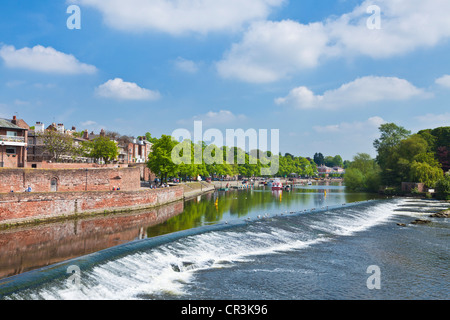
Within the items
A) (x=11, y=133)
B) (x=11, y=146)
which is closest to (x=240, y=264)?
(x=11, y=146)

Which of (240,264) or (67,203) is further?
(67,203)

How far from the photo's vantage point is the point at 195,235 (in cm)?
2569

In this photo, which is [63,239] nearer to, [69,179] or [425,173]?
[69,179]

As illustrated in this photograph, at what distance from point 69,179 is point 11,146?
10990 mm

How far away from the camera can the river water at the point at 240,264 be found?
51.6 feet

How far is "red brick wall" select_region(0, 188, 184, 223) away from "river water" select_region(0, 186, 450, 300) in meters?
2.55

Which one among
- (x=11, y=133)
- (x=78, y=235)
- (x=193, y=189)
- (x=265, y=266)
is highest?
(x=11, y=133)

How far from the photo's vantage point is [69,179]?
4225 cm

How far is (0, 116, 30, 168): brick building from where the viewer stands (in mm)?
44281

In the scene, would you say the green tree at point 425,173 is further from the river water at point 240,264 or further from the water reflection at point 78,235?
the water reflection at point 78,235

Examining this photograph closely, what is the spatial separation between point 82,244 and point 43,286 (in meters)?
12.5

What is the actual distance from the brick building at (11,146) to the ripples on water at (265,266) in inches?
1293

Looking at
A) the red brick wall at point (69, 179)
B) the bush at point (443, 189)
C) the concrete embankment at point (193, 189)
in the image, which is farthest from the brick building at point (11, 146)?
the bush at point (443, 189)
